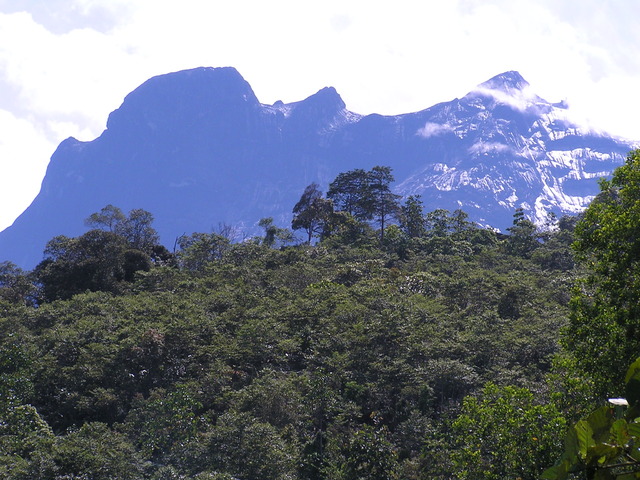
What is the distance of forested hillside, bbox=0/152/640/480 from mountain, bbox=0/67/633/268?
128356 mm

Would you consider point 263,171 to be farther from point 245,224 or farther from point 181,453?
point 181,453

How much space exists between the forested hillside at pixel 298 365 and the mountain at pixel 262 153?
421 feet

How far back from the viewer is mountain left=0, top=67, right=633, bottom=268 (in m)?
164

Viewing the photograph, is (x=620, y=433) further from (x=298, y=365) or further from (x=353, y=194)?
(x=353, y=194)

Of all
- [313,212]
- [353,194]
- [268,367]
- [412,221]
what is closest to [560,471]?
[268,367]

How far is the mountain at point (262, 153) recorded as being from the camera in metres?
164

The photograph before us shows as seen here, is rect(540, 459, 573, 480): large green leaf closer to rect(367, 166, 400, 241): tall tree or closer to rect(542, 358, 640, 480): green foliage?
rect(542, 358, 640, 480): green foliage

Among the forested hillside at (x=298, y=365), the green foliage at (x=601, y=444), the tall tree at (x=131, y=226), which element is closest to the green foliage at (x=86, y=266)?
the forested hillside at (x=298, y=365)

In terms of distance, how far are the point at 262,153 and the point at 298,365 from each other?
168 m

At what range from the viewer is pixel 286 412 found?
1670 centimetres

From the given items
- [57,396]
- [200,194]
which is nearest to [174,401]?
[57,396]

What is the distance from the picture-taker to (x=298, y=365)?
21562mm

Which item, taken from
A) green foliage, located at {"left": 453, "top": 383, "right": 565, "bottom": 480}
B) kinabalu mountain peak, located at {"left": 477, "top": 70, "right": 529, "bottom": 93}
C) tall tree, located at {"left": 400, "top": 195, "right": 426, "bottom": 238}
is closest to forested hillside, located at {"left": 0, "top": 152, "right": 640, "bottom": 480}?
green foliage, located at {"left": 453, "top": 383, "right": 565, "bottom": 480}

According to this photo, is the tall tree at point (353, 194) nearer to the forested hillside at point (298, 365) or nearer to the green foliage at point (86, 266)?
the forested hillside at point (298, 365)
